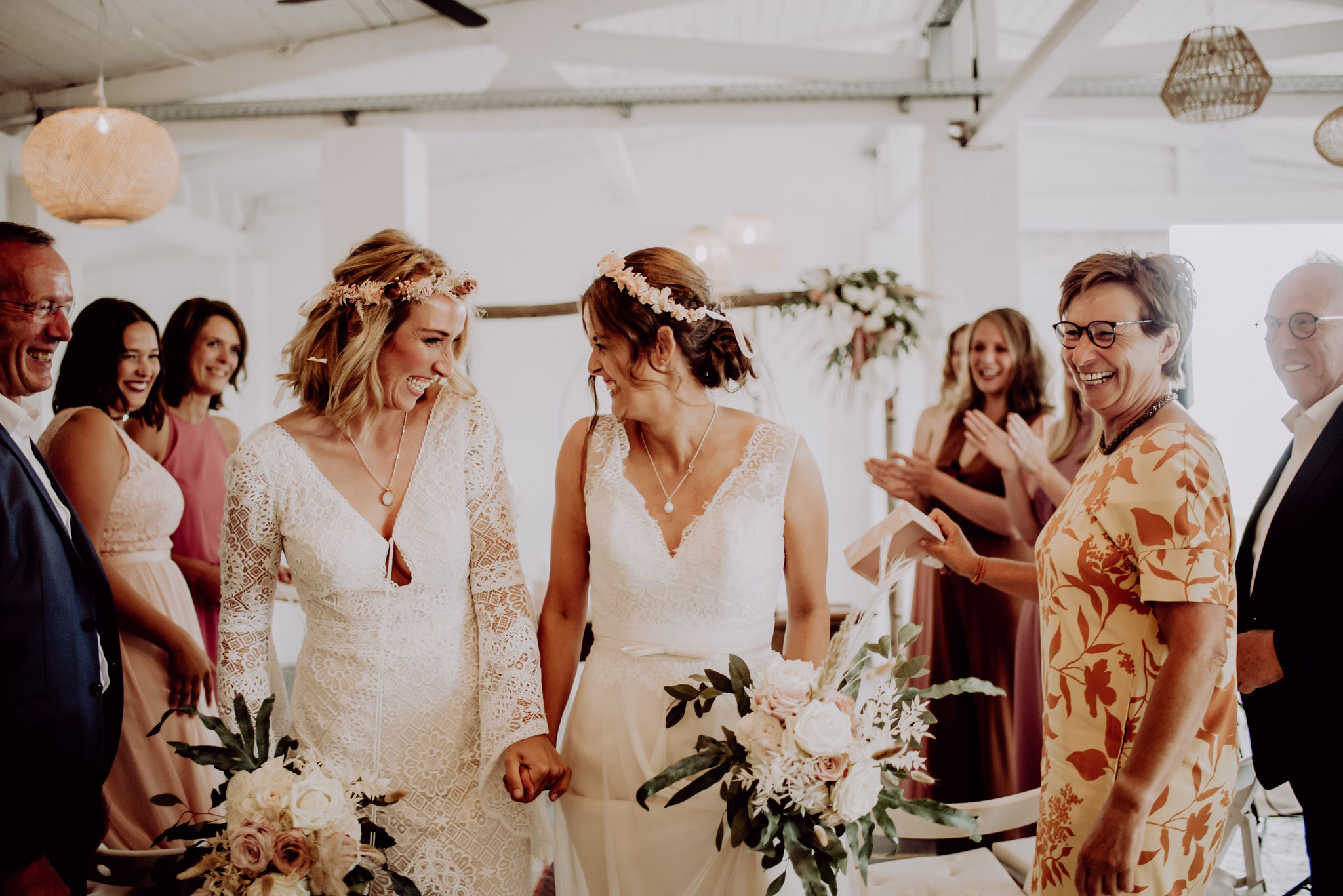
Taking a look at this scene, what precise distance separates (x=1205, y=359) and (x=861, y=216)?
3.40 meters

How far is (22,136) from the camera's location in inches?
211

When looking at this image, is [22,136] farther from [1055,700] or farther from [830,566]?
[830,566]

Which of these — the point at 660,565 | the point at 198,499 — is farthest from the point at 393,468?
the point at 198,499

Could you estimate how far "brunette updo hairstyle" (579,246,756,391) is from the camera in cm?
191

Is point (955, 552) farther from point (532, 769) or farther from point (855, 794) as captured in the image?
point (532, 769)

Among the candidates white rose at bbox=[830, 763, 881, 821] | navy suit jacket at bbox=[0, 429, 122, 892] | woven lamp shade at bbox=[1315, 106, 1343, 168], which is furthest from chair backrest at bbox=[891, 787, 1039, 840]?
woven lamp shade at bbox=[1315, 106, 1343, 168]

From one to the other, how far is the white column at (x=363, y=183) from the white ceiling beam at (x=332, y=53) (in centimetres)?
41

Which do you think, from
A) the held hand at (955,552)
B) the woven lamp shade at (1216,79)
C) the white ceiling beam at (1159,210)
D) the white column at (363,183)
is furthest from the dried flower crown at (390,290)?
the white ceiling beam at (1159,210)

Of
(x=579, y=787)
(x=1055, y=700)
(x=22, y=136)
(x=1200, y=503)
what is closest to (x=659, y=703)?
(x=579, y=787)

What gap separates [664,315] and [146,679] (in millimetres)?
1839

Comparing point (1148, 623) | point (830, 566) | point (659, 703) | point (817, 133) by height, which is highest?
point (817, 133)

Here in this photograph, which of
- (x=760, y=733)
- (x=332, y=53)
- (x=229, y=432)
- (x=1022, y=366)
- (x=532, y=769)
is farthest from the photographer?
(x=332, y=53)

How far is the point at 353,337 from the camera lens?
1854mm

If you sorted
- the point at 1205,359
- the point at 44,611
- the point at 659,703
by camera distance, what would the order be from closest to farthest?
the point at 44,611, the point at 659,703, the point at 1205,359
